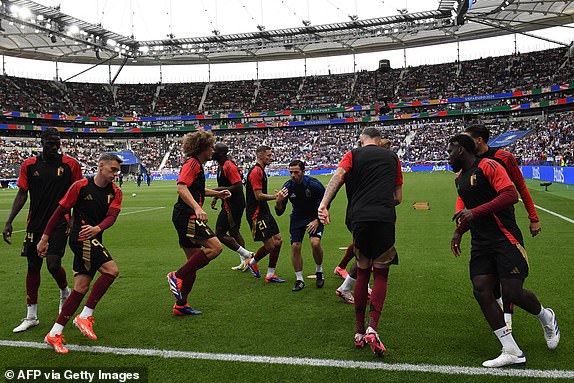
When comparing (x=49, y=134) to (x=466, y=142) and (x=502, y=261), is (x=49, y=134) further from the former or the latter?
(x=502, y=261)

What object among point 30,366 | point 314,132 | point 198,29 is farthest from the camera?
point 314,132

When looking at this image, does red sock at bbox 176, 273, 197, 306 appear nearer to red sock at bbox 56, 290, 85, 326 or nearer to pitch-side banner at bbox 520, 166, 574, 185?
red sock at bbox 56, 290, 85, 326

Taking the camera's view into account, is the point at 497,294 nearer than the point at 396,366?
No

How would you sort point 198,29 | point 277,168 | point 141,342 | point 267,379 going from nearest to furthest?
point 267,379
point 141,342
point 198,29
point 277,168

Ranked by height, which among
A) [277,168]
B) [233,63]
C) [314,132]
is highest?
[233,63]

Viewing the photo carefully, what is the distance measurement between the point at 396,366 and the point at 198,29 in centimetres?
5817

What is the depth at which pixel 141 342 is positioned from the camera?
Result: 4672mm

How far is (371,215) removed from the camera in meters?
4.28

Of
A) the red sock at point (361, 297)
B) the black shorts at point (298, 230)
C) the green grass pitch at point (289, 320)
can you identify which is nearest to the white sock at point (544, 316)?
the green grass pitch at point (289, 320)

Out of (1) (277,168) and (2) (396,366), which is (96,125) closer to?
(1) (277,168)

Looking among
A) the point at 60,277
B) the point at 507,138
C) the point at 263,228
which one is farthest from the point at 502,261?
the point at 507,138

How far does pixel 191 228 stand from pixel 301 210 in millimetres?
2069

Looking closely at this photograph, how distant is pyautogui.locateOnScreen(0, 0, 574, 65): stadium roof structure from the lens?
45188 mm

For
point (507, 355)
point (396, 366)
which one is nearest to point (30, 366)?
point (396, 366)
